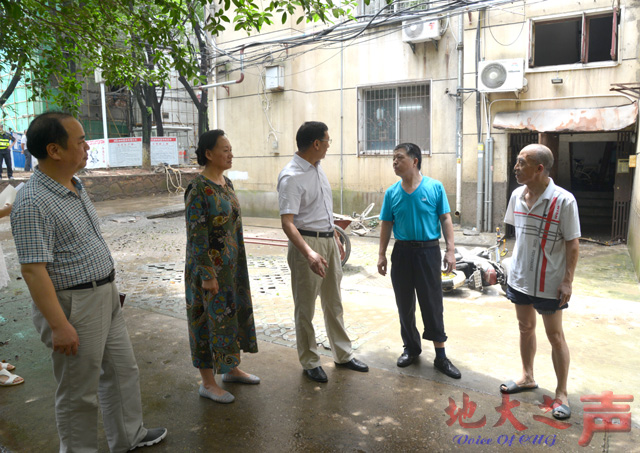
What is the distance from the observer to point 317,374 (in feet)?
11.7

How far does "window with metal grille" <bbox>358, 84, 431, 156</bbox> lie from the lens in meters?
10.9

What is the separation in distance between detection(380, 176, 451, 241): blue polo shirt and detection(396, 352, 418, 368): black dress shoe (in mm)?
912

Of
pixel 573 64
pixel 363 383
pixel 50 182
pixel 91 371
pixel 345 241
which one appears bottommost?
pixel 363 383

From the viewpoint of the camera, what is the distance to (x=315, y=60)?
11906 millimetres

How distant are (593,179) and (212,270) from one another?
1342cm

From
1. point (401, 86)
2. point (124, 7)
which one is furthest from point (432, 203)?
point (401, 86)

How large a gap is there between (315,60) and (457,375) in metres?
9.82

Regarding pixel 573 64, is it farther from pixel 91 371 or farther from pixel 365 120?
pixel 91 371

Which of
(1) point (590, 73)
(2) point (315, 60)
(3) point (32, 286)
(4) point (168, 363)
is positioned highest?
(2) point (315, 60)

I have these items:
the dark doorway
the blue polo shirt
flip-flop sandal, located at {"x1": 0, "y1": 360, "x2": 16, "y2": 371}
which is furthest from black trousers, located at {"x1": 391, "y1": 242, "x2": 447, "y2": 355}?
the dark doorway

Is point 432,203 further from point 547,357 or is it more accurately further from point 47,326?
point 47,326

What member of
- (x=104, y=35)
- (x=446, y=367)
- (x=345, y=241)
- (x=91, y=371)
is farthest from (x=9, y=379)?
(x=345, y=241)

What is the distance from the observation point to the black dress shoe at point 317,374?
11.6 feet

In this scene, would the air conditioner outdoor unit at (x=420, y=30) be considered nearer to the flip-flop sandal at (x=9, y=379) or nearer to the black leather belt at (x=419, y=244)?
the black leather belt at (x=419, y=244)
